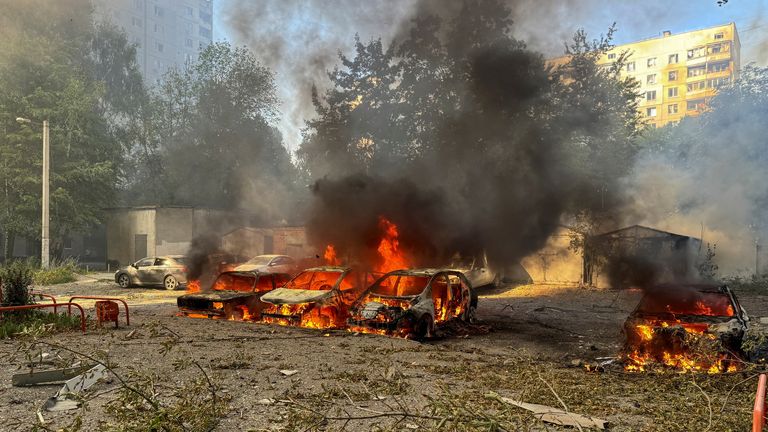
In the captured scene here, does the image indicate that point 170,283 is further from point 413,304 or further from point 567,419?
point 567,419

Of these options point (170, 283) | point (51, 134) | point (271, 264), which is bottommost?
point (170, 283)

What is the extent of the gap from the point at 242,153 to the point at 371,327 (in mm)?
37021

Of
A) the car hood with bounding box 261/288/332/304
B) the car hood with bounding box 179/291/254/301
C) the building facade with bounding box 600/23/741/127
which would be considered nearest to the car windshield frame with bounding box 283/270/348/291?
the car hood with bounding box 261/288/332/304

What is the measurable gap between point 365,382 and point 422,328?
3.49m

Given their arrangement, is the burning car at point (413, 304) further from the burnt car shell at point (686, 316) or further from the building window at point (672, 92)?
the building window at point (672, 92)

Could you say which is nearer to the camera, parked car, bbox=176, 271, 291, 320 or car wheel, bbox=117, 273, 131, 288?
parked car, bbox=176, 271, 291, 320

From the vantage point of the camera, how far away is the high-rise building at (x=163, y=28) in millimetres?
81562

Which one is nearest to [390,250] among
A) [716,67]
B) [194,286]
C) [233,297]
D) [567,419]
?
[233,297]

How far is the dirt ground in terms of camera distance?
190 inches

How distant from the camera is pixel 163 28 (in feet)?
291

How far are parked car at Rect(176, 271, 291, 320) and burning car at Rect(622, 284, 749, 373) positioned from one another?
7653 millimetres

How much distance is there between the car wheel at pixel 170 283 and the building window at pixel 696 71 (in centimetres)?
7845

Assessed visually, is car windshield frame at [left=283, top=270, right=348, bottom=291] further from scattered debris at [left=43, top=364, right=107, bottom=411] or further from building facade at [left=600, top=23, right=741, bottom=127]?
building facade at [left=600, top=23, right=741, bottom=127]

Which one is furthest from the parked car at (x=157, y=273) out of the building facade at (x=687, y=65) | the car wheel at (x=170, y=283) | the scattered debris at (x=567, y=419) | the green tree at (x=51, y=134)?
the building facade at (x=687, y=65)
